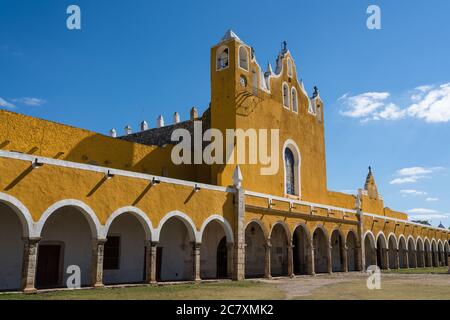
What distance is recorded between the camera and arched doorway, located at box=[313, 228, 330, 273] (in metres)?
26.4

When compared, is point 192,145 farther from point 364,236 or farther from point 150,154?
point 364,236

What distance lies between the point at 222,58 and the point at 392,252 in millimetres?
21220

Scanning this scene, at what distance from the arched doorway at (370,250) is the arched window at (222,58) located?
48.7ft

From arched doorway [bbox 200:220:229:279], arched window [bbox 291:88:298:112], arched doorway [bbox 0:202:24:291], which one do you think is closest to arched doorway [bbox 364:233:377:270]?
arched window [bbox 291:88:298:112]

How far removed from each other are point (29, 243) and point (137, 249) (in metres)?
6.03

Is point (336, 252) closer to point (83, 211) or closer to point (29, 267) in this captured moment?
point (83, 211)

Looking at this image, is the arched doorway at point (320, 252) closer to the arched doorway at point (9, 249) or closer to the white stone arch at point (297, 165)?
the white stone arch at point (297, 165)

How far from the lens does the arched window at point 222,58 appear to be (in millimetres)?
22203

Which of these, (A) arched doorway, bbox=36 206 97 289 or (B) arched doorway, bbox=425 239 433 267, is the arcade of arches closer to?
(A) arched doorway, bbox=36 206 97 289

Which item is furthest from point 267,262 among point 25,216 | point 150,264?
point 25,216

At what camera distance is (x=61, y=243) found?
51.5 ft

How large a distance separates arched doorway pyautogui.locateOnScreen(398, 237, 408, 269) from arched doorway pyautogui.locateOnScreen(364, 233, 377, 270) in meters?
5.68
